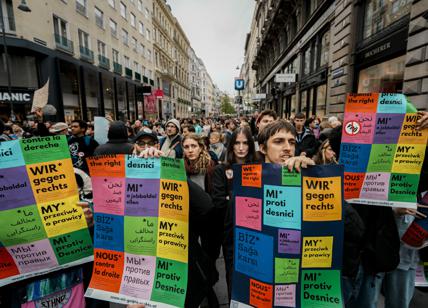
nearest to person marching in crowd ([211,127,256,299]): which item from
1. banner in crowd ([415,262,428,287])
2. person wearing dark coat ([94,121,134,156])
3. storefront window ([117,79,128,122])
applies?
banner in crowd ([415,262,428,287])

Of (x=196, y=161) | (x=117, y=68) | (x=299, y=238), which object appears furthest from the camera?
(x=117, y=68)

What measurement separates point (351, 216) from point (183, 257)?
113 centimetres

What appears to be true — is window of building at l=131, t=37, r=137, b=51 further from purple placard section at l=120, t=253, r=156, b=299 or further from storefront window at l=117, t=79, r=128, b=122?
purple placard section at l=120, t=253, r=156, b=299

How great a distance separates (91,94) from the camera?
2173 centimetres

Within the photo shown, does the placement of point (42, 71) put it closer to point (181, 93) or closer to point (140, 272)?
point (140, 272)

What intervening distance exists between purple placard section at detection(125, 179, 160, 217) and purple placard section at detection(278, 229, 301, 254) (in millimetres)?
798

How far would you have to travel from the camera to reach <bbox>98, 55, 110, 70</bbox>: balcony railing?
21.4 metres

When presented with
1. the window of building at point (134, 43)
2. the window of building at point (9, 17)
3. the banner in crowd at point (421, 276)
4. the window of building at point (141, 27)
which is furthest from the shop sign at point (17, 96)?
the window of building at point (141, 27)

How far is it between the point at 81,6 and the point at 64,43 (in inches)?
186

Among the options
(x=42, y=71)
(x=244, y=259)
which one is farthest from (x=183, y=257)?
(x=42, y=71)

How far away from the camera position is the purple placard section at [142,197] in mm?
1482

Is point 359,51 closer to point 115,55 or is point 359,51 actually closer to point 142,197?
point 142,197

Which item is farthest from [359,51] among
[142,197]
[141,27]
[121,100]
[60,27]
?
[141,27]

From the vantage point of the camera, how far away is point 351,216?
1476 millimetres
